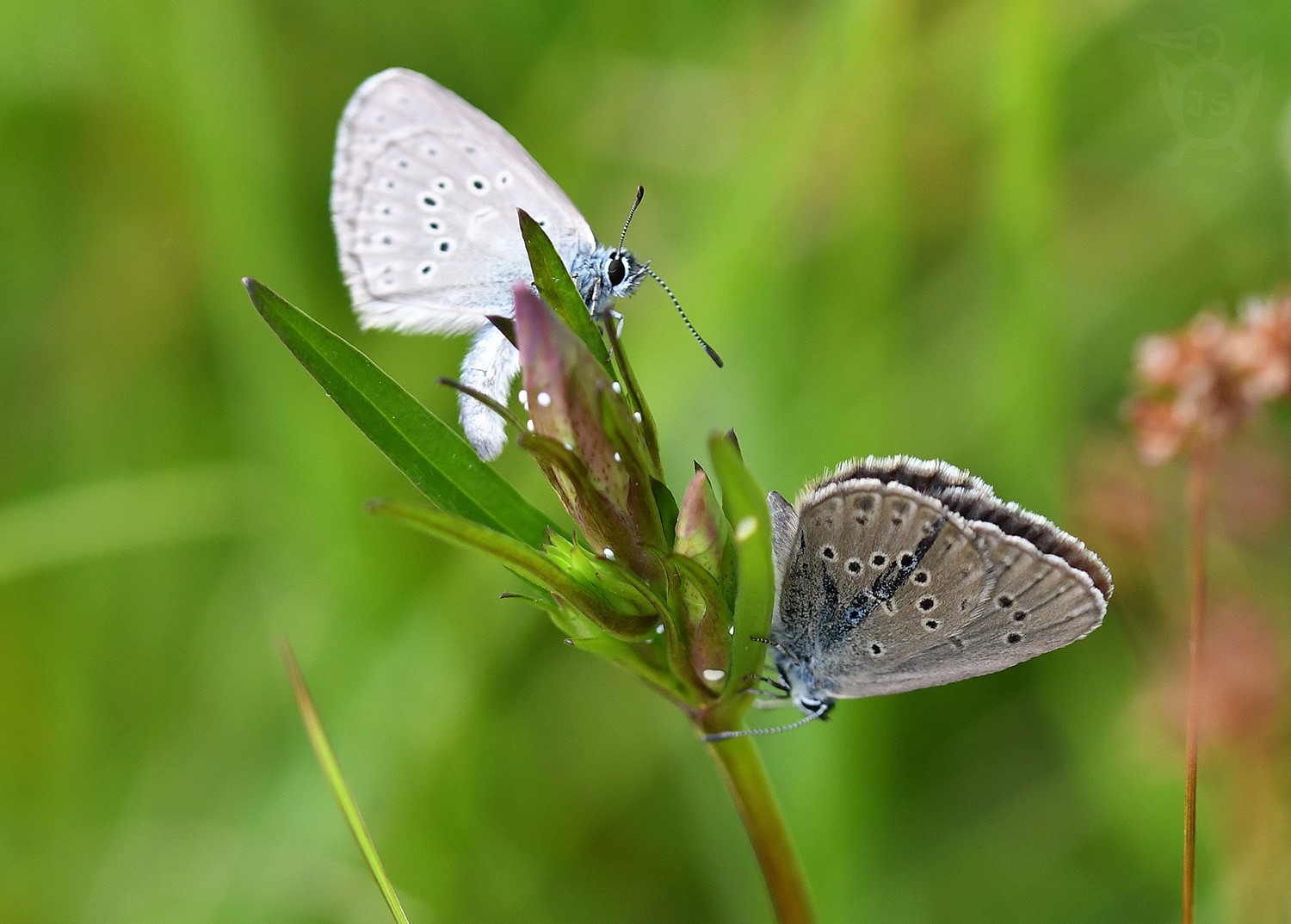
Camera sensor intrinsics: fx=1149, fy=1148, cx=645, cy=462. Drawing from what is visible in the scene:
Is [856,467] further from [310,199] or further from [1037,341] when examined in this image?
[310,199]

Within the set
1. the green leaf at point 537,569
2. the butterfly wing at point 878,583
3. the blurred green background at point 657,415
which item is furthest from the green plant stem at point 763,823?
the blurred green background at point 657,415

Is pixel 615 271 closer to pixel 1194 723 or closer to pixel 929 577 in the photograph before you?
pixel 929 577

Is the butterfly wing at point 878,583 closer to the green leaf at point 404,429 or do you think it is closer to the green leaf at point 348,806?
the green leaf at point 404,429

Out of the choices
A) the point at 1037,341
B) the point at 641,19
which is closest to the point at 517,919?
the point at 1037,341

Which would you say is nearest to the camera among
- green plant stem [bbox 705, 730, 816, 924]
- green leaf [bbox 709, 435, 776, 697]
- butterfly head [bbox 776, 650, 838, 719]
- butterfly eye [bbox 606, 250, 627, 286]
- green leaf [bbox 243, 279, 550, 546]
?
green leaf [bbox 709, 435, 776, 697]

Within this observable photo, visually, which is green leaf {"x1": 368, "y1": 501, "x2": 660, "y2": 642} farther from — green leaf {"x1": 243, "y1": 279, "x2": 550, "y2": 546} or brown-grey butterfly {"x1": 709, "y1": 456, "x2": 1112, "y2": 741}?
brown-grey butterfly {"x1": 709, "y1": 456, "x2": 1112, "y2": 741}

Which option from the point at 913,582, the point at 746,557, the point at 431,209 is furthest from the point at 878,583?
the point at 431,209

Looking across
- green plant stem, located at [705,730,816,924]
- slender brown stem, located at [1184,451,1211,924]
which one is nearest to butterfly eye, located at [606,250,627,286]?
green plant stem, located at [705,730,816,924]
